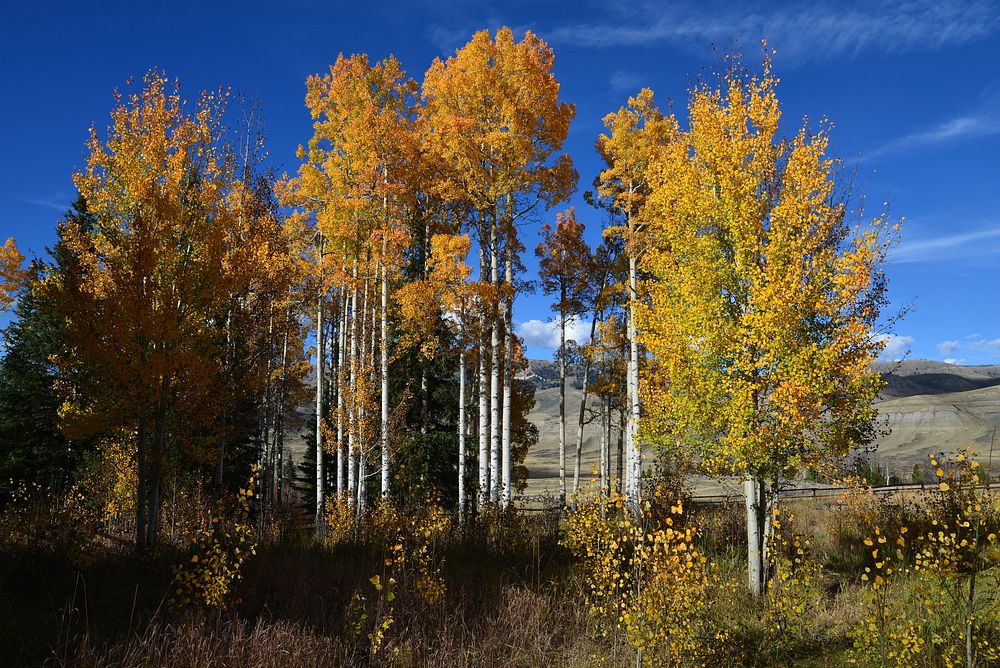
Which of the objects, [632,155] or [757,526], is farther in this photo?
[632,155]

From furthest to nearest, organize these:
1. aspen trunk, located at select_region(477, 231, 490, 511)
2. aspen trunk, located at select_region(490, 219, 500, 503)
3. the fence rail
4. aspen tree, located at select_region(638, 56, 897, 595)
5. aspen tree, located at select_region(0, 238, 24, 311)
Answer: aspen tree, located at select_region(0, 238, 24, 311) → the fence rail → aspen trunk, located at select_region(490, 219, 500, 503) → aspen trunk, located at select_region(477, 231, 490, 511) → aspen tree, located at select_region(638, 56, 897, 595)

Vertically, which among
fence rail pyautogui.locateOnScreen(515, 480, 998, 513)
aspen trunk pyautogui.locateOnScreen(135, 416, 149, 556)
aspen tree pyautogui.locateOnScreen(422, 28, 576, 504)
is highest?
aspen tree pyautogui.locateOnScreen(422, 28, 576, 504)

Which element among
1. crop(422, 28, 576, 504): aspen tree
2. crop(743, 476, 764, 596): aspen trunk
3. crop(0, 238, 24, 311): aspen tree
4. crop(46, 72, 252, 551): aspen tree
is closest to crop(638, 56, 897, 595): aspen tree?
crop(743, 476, 764, 596): aspen trunk

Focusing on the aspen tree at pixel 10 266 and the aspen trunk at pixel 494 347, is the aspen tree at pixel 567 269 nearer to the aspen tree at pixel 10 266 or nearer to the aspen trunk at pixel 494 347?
the aspen trunk at pixel 494 347

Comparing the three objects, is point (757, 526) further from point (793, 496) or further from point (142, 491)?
point (793, 496)

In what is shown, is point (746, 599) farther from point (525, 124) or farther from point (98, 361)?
point (98, 361)

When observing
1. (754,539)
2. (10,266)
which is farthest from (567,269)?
(10,266)

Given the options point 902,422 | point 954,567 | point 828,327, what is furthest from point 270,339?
point 902,422

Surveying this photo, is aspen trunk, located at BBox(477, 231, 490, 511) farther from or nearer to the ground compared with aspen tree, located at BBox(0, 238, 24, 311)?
nearer to the ground

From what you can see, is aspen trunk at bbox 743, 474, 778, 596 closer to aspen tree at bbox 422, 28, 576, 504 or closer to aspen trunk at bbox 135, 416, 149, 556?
aspen tree at bbox 422, 28, 576, 504

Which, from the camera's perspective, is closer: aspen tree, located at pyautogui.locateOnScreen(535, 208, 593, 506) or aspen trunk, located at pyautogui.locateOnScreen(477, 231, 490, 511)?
aspen trunk, located at pyautogui.locateOnScreen(477, 231, 490, 511)

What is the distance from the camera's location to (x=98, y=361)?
8945mm

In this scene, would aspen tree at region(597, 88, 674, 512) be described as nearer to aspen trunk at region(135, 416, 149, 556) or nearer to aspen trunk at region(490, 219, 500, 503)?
aspen trunk at region(490, 219, 500, 503)

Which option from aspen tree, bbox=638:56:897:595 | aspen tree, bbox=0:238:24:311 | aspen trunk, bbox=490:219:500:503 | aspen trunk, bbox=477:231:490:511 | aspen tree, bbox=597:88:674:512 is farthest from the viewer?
aspen tree, bbox=0:238:24:311
